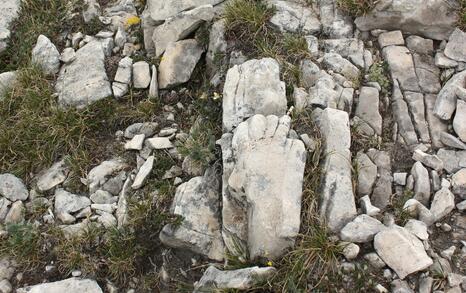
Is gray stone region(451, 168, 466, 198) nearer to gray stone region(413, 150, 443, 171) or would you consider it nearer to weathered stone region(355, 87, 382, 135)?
gray stone region(413, 150, 443, 171)

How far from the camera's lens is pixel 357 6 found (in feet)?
22.8

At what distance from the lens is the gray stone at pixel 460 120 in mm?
6008

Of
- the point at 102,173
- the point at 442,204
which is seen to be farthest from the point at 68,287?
the point at 442,204

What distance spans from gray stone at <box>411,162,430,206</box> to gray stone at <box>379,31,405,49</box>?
1986 millimetres

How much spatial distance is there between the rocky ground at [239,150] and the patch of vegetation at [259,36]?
0.06 feet

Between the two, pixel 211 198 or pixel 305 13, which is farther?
pixel 305 13

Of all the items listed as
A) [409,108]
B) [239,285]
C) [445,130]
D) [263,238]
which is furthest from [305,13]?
[239,285]

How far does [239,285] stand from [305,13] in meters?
4.05

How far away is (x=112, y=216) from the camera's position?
20.2 ft

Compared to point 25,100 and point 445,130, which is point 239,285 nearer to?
point 445,130

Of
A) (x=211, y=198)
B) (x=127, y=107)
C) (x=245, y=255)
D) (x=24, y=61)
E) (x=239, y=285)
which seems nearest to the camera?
(x=239, y=285)

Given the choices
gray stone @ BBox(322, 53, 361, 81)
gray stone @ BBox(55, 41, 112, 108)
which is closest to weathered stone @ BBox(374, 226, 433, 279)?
gray stone @ BBox(322, 53, 361, 81)

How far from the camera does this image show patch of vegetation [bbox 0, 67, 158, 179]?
6.79 meters

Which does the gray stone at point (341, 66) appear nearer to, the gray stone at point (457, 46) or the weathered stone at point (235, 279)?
the gray stone at point (457, 46)
